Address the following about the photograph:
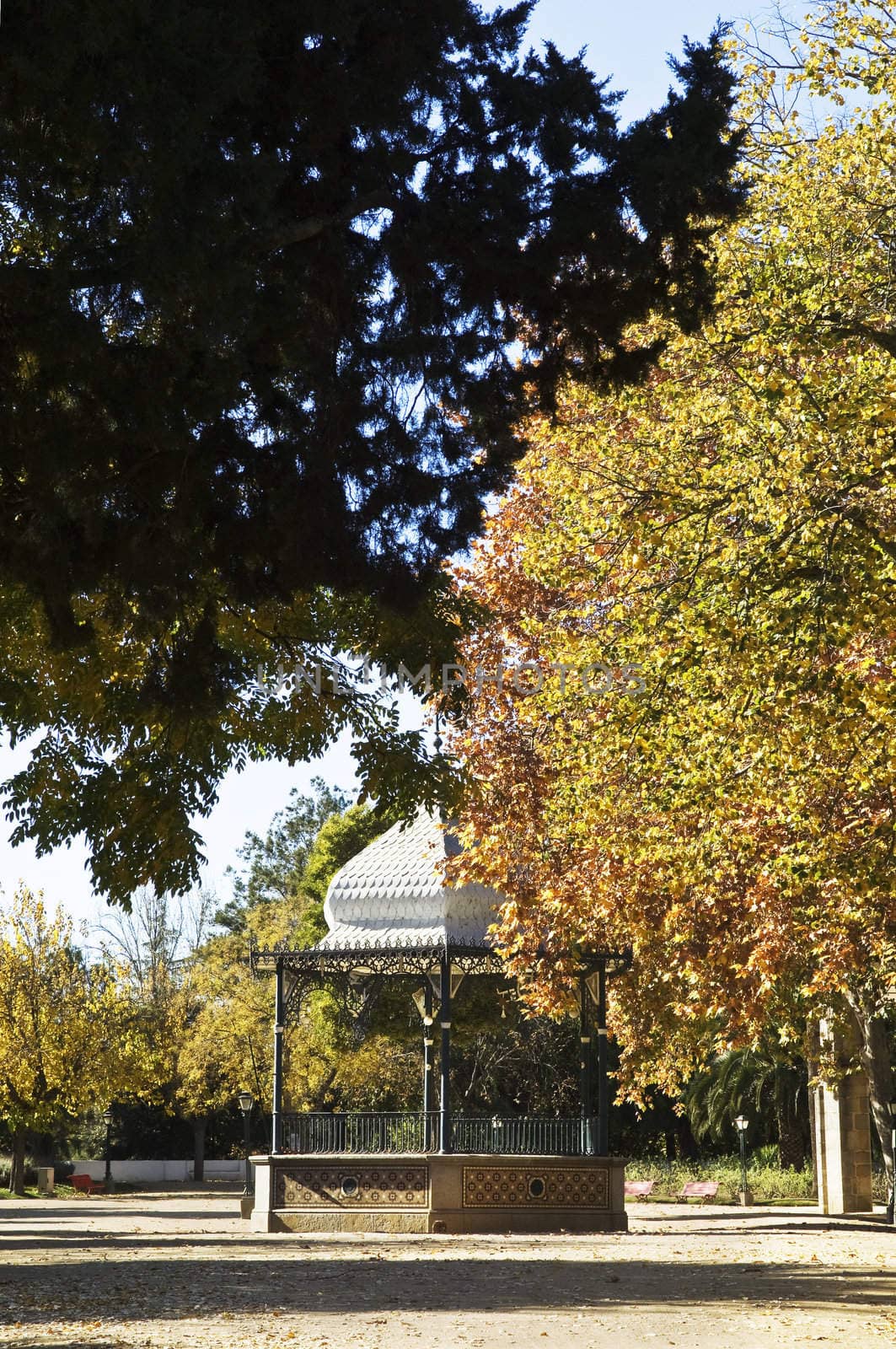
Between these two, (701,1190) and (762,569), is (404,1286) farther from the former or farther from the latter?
(701,1190)

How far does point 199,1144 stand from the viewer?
136 ft

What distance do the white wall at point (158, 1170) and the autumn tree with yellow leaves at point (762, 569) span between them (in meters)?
32.5

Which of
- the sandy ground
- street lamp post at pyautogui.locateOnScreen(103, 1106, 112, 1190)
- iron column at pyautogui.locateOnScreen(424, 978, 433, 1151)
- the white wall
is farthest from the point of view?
the white wall

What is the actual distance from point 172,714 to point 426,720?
846 cm

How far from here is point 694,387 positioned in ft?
42.3

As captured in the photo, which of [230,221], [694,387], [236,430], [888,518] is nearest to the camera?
[230,221]

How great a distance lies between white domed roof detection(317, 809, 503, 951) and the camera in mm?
19641

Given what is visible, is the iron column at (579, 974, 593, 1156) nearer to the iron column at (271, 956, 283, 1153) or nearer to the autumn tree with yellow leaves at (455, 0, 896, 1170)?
the iron column at (271, 956, 283, 1153)

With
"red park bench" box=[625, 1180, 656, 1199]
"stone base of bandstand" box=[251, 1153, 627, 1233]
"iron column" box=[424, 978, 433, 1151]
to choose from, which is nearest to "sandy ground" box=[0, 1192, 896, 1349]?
"stone base of bandstand" box=[251, 1153, 627, 1233]

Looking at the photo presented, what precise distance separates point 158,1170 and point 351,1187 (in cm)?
2717

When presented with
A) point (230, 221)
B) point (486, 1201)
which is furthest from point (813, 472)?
point (486, 1201)

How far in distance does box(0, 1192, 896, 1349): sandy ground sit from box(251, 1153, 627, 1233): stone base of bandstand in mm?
637

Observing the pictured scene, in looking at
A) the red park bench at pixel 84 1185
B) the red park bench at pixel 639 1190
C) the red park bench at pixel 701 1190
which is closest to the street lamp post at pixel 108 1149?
the red park bench at pixel 84 1185

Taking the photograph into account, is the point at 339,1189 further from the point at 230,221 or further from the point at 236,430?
the point at 230,221
